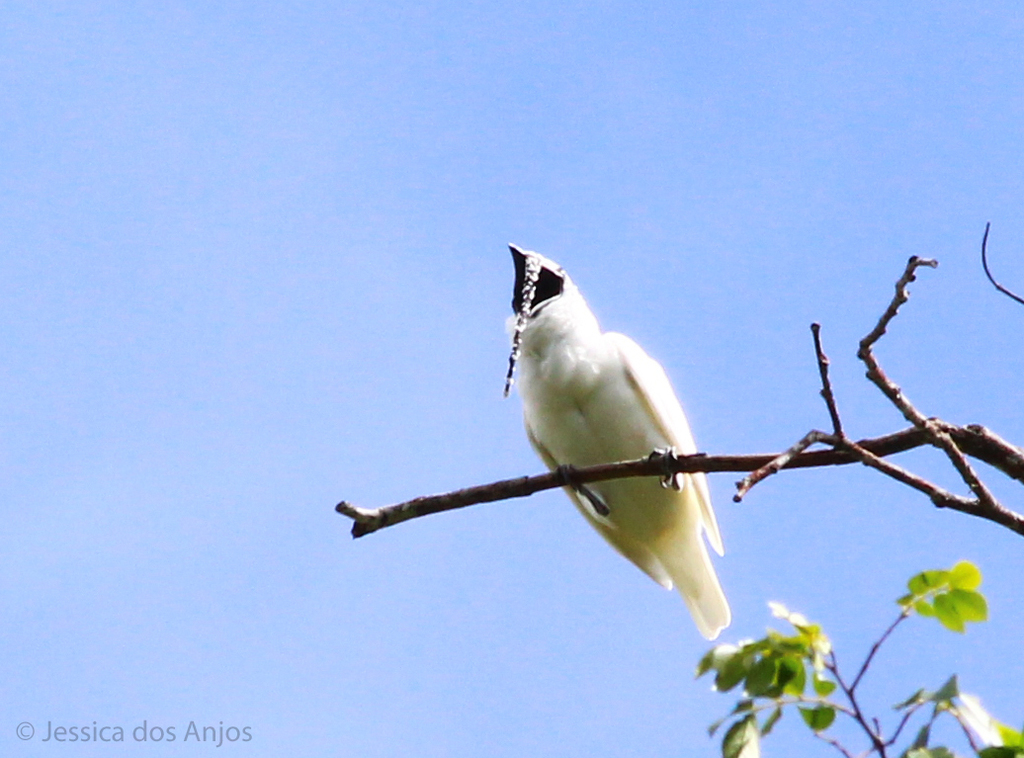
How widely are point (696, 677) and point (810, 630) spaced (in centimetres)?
30

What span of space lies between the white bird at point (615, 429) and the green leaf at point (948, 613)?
3127 mm

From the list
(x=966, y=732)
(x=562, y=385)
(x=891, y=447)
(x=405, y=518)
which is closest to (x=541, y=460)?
(x=562, y=385)

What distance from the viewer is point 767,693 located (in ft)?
9.46

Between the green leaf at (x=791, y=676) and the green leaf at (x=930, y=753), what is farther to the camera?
the green leaf at (x=791, y=676)

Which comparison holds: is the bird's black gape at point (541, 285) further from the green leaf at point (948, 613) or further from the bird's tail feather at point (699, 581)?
the green leaf at point (948, 613)

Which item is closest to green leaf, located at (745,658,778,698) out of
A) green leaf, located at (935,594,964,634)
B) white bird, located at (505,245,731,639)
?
green leaf, located at (935,594,964,634)

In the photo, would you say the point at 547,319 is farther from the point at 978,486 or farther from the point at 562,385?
the point at 978,486

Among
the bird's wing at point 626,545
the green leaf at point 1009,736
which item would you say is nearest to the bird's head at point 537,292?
the bird's wing at point 626,545

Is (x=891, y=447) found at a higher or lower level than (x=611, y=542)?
lower

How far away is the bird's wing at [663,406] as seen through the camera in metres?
6.38

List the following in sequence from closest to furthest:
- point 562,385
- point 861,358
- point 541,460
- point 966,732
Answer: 1. point 966,732
2. point 861,358
3. point 562,385
4. point 541,460

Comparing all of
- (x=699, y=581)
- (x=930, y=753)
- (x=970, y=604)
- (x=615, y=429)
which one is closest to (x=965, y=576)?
(x=970, y=604)

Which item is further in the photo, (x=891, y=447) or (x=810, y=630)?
(x=891, y=447)

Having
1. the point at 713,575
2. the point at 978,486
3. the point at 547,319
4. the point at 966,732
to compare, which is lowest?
the point at 966,732
